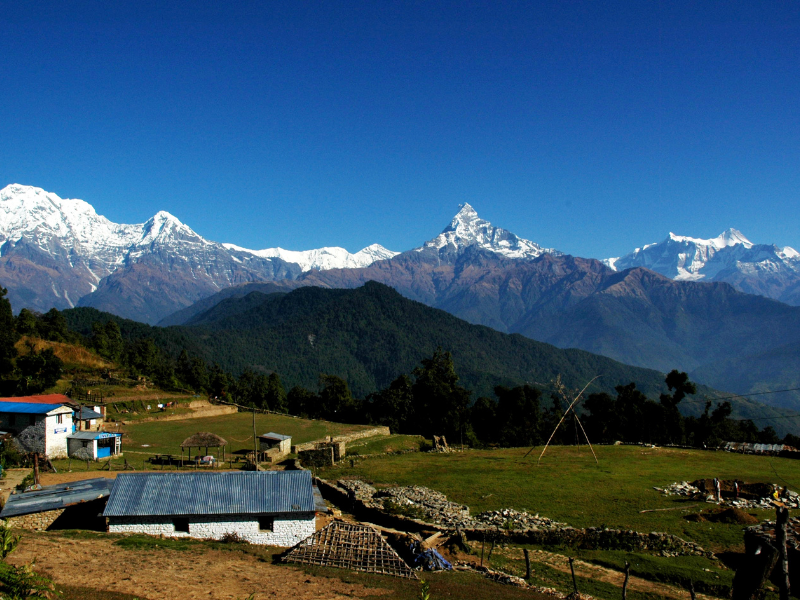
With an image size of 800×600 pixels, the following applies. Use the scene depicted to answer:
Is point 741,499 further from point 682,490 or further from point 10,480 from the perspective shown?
point 10,480

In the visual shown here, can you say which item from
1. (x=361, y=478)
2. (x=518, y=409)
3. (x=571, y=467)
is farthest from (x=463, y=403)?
(x=361, y=478)

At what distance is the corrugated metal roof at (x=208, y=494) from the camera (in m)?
25.4

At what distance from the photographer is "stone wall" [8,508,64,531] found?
25.3m

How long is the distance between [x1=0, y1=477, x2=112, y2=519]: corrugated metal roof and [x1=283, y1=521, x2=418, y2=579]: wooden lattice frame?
12.4 m

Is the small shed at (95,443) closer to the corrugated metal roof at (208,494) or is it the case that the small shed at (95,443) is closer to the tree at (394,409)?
the corrugated metal roof at (208,494)

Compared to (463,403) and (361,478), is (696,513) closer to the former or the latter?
(361,478)

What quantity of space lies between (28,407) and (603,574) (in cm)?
4240

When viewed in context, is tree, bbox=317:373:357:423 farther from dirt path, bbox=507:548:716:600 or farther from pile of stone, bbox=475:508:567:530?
dirt path, bbox=507:548:716:600

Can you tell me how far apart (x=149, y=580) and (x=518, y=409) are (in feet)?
247

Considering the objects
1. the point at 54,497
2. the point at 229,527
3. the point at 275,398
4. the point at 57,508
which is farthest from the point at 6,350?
the point at 229,527

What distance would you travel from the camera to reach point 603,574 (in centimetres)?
2259

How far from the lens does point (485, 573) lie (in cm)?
2167

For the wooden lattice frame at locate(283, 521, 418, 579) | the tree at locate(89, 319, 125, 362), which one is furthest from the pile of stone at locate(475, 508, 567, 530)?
the tree at locate(89, 319, 125, 362)

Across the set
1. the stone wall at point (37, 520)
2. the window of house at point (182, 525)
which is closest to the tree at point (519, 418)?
the window of house at point (182, 525)
